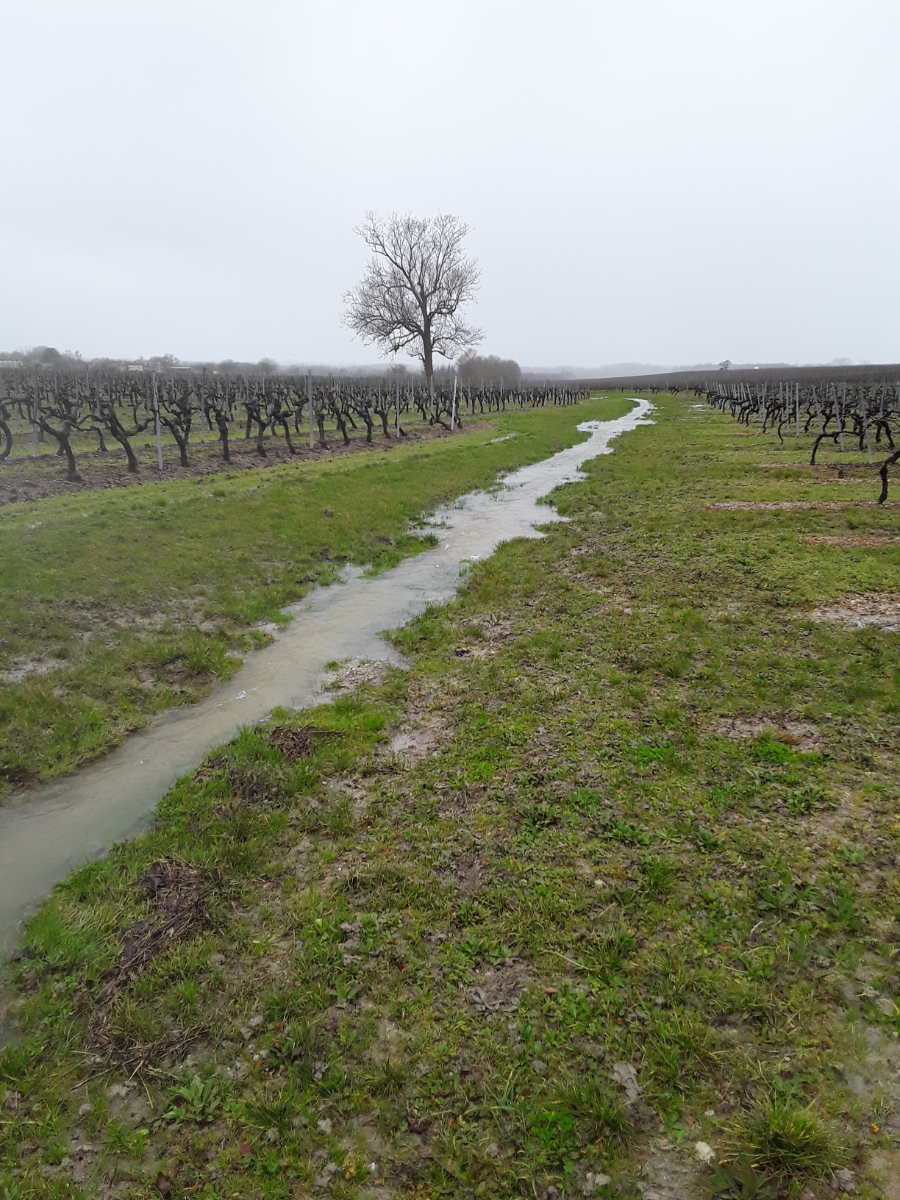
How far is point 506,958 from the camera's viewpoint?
11.6 ft

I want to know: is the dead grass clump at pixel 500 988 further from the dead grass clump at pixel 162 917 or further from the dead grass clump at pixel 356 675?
the dead grass clump at pixel 356 675

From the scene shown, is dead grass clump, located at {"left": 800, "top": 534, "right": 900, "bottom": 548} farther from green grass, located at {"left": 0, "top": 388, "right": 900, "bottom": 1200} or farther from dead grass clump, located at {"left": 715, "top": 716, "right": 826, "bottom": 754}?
dead grass clump, located at {"left": 715, "top": 716, "right": 826, "bottom": 754}

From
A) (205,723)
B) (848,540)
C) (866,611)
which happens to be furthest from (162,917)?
(848,540)

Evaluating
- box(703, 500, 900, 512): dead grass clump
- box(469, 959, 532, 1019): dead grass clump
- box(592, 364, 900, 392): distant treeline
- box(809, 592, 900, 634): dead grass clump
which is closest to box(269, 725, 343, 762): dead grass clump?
box(469, 959, 532, 1019): dead grass clump

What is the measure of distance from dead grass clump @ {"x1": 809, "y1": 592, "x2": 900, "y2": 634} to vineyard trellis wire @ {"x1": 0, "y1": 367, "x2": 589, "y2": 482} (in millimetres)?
18074

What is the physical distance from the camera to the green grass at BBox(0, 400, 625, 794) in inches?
253

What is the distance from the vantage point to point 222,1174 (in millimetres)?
2621

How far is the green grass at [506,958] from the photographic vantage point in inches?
105

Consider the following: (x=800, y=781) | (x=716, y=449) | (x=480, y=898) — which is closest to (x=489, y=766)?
(x=480, y=898)

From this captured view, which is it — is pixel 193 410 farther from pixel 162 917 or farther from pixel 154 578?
pixel 162 917

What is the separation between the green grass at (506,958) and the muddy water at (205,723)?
1.24 ft

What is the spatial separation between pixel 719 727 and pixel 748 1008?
2793 millimetres

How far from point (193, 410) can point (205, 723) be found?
19257mm

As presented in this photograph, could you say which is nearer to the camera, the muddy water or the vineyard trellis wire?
the muddy water
